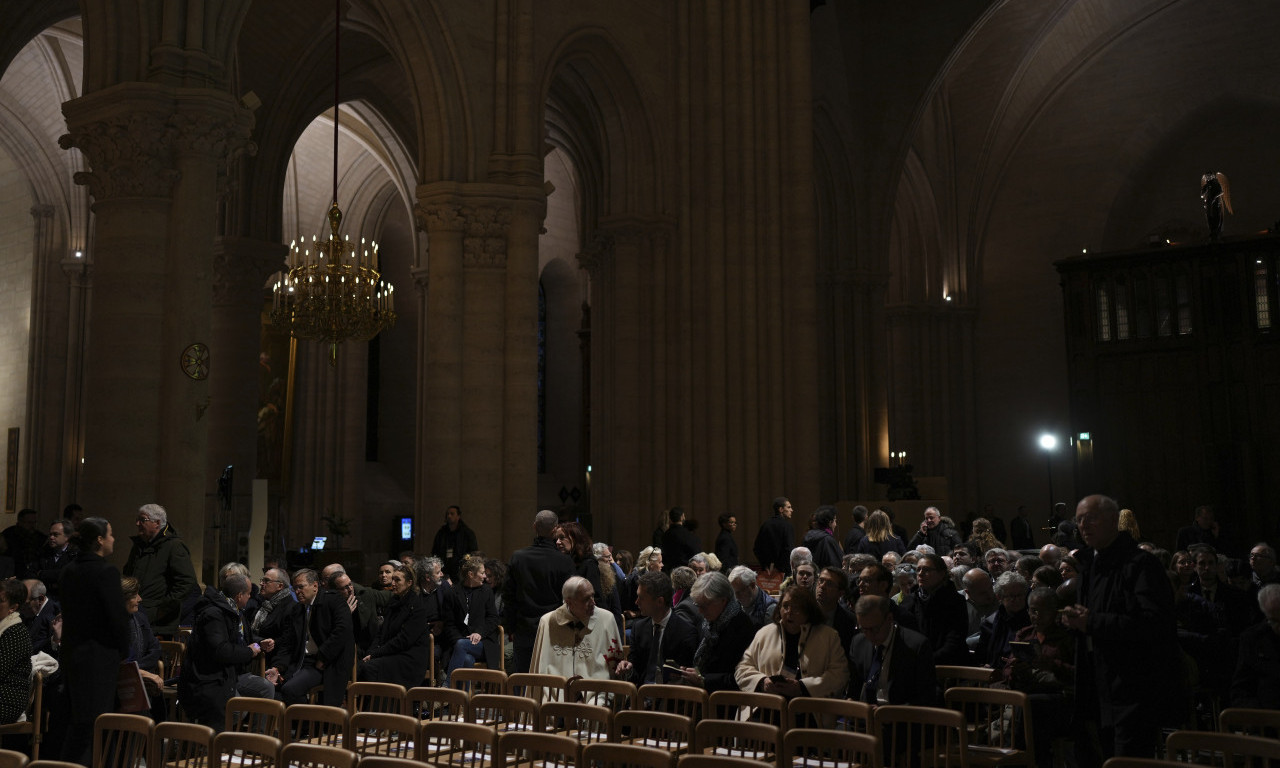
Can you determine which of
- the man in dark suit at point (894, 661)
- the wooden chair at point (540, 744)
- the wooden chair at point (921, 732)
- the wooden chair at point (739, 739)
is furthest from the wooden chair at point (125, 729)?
the man in dark suit at point (894, 661)

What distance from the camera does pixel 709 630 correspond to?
678cm

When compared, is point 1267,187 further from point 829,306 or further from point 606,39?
point 606,39

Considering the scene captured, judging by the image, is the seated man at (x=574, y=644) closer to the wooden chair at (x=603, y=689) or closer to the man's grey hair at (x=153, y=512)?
the wooden chair at (x=603, y=689)

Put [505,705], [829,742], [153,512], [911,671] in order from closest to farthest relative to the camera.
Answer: [829,742] < [505,705] < [911,671] < [153,512]

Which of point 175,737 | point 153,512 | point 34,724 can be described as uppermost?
point 153,512

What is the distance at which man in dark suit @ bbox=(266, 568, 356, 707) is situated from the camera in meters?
8.12

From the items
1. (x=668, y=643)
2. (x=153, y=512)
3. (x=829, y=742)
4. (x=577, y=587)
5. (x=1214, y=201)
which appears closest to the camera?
(x=829, y=742)

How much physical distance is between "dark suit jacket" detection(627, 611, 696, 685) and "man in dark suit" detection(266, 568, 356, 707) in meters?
2.31

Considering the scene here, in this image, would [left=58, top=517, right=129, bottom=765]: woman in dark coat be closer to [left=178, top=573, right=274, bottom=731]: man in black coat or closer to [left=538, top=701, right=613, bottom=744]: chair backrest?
[left=178, top=573, right=274, bottom=731]: man in black coat

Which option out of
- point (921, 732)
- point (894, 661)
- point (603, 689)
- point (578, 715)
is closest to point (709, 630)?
point (603, 689)

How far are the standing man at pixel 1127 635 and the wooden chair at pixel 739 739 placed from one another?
5.08ft

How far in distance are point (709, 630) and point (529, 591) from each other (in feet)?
8.20

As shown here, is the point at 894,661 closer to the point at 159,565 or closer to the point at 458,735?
the point at 458,735

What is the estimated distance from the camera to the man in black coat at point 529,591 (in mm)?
8938
